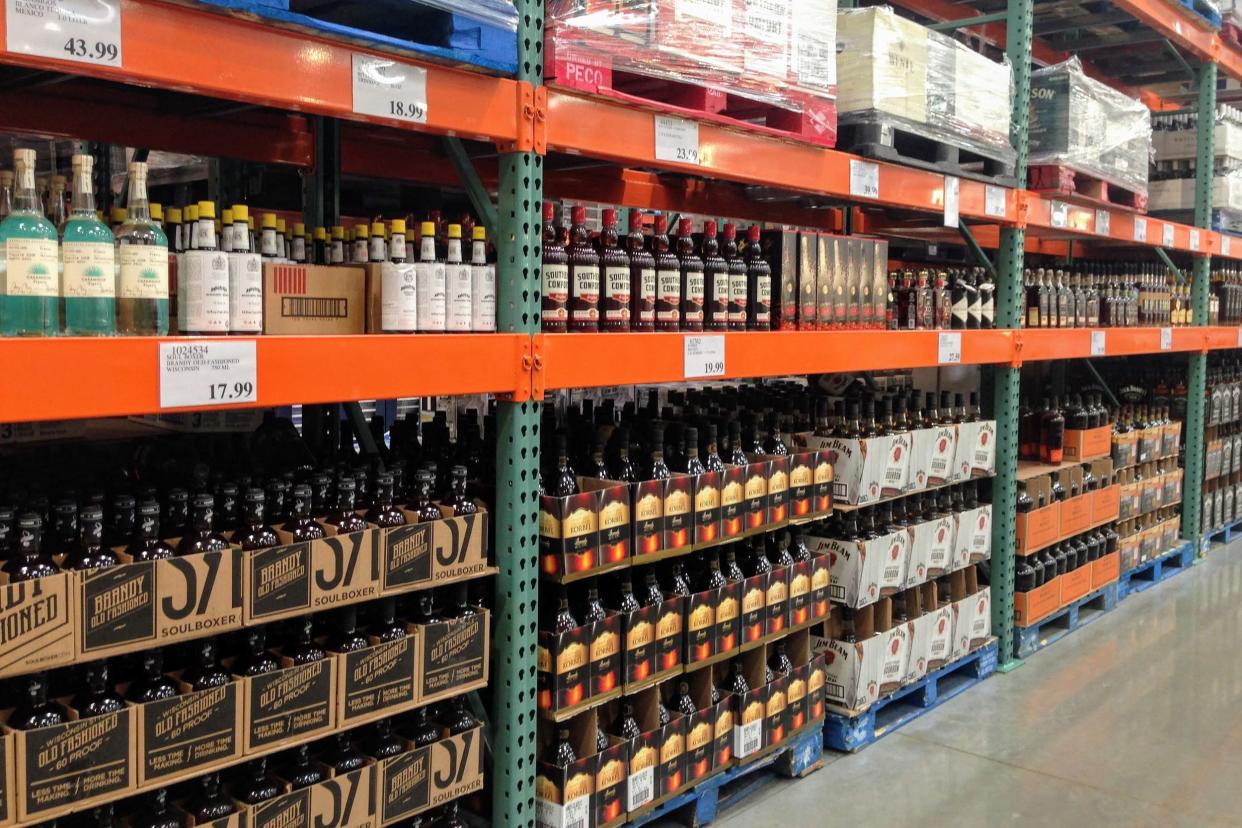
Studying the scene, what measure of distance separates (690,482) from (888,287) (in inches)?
61.0

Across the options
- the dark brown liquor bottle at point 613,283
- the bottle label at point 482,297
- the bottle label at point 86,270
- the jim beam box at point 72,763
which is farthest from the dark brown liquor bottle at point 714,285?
the jim beam box at point 72,763

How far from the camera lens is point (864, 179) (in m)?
3.60

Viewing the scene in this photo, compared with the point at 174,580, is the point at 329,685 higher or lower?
lower

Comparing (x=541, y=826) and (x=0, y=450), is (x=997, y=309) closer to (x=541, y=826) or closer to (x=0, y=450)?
(x=541, y=826)

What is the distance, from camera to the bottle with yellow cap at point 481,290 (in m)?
2.47

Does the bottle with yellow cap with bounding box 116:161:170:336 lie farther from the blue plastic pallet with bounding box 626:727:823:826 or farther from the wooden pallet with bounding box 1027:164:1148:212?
the wooden pallet with bounding box 1027:164:1148:212

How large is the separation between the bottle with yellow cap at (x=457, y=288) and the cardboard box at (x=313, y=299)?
0.19m

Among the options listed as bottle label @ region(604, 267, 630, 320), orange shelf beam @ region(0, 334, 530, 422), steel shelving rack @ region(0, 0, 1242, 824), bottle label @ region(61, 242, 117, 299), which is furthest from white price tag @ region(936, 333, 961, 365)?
bottle label @ region(61, 242, 117, 299)

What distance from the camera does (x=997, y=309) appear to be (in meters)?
4.70

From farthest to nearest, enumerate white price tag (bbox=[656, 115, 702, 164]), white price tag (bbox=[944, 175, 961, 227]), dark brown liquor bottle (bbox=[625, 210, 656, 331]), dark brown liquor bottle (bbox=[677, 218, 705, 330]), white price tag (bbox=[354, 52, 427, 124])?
white price tag (bbox=[944, 175, 961, 227]), dark brown liquor bottle (bbox=[677, 218, 705, 330]), dark brown liquor bottle (bbox=[625, 210, 656, 331]), white price tag (bbox=[656, 115, 702, 164]), white price tag (bbox=[354, 52, 427, 124])

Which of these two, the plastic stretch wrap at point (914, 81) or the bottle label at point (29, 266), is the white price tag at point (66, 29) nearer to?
the bottle label at point (29, 266)

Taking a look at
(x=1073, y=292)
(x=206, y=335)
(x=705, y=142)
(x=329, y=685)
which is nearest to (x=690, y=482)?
(x=705, y=142)

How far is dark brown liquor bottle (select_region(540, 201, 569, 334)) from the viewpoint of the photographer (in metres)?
2.70

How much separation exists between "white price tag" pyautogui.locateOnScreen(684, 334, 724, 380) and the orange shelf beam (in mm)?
596
